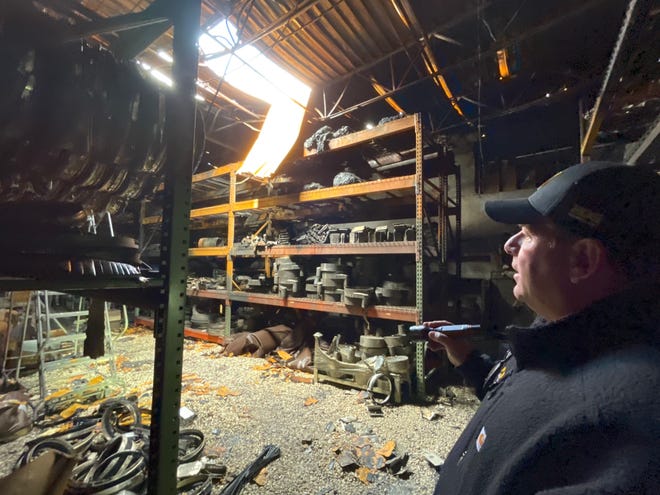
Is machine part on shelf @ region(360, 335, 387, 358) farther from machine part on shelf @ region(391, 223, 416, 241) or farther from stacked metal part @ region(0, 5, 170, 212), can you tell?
stacked metal part @ region(0, 5, 170, 212)

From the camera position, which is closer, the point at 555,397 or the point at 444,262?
the point at 555,397

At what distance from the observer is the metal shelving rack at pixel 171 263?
94cm

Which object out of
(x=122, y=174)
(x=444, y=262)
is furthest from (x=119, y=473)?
(x=444, y=262)

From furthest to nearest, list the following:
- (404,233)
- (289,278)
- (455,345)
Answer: (289,278)
(404,233)
(455,345)

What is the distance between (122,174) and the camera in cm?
107

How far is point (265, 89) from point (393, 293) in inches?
134

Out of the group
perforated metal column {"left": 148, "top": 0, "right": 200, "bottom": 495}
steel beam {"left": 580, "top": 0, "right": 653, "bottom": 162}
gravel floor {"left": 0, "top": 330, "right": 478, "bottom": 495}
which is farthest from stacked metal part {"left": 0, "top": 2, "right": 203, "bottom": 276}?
steel beam {"left": 580, "top": 0, "right": 653, "bottom": 162}

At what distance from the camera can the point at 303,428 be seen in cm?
254

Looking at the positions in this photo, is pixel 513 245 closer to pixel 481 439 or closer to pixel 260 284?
pixel 481 439

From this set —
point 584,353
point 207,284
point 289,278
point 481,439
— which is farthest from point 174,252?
point 207,284

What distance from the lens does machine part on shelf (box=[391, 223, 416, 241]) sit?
3.42m

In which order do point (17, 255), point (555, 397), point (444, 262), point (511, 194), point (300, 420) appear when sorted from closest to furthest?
point (555, 397) → point (17, 255) → point (300, 420) → point (444, 262) → point (511, 194)

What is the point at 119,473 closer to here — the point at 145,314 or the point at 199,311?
the point at 199,311

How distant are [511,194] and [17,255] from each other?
593 centimetres
